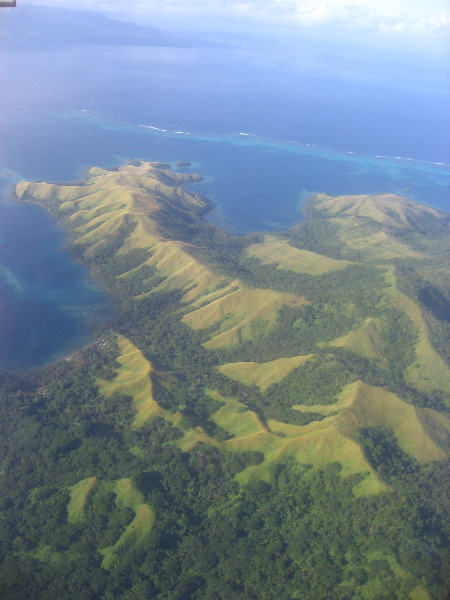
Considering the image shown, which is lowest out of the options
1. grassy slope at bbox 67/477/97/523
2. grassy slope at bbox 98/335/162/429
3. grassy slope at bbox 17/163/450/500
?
grassy slope at bbox 67/477/97/523

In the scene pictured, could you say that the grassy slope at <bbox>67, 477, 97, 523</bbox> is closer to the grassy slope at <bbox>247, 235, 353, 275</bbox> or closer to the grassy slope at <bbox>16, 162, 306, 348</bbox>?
the grassy slope at <bbox>16, 162, 306, 348</bbox>

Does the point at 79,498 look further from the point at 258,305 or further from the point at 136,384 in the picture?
the point at 258,305

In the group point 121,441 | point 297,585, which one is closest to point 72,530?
point 121,441

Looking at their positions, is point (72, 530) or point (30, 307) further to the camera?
point (30, 307)

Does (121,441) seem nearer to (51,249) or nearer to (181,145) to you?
(51,249)

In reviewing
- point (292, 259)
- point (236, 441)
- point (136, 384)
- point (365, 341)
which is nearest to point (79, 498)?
point (136, 384)

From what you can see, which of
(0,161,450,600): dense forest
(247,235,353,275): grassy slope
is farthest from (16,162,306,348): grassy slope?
(247,235,353,275): grassy slope

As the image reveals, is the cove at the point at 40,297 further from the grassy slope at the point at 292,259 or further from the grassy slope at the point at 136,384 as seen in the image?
the grassy slope at the point at 292,259

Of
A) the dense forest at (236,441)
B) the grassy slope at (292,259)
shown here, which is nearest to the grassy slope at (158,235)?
the dense forest at (236,441)
